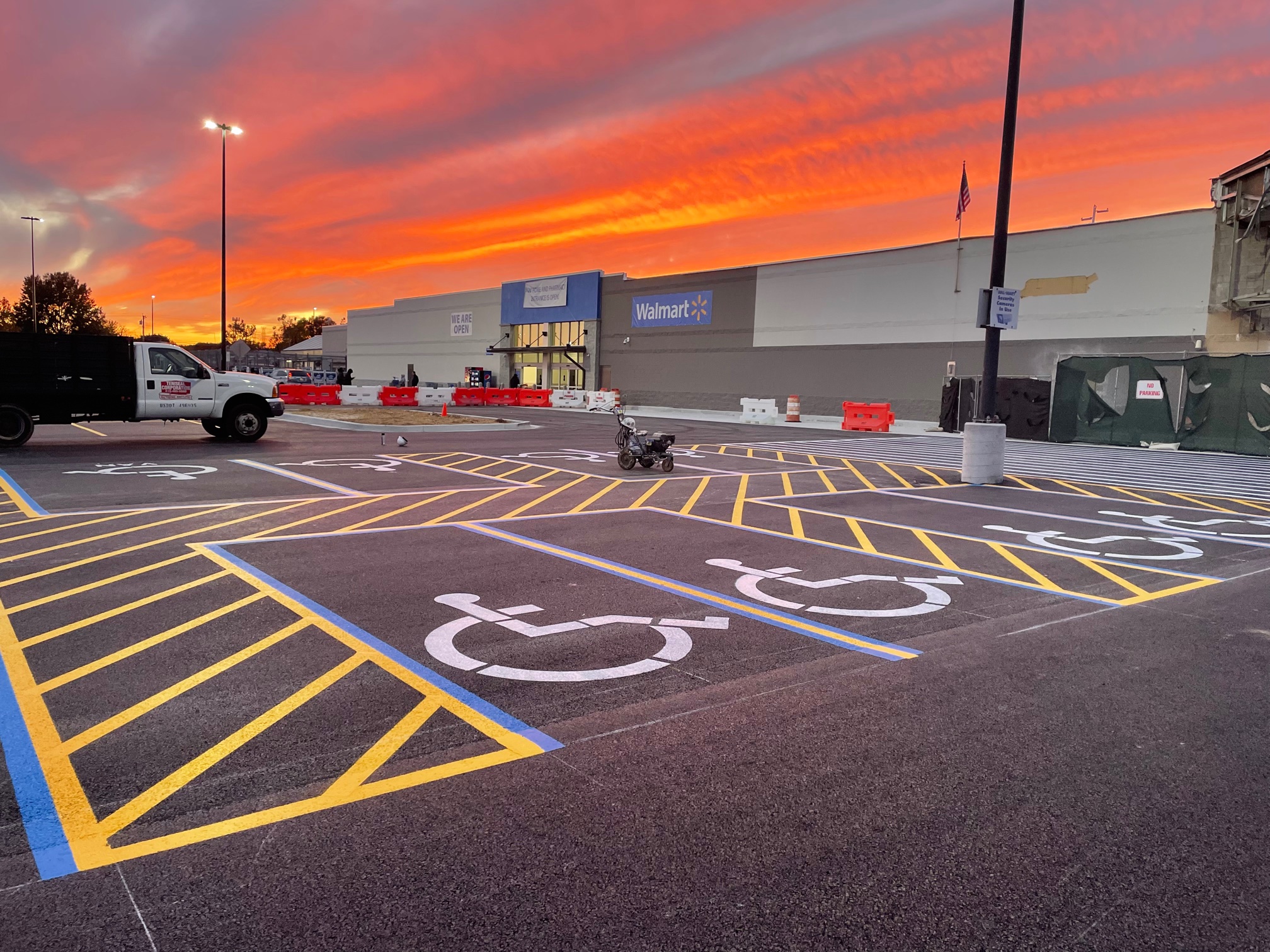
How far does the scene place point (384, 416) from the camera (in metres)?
30.0

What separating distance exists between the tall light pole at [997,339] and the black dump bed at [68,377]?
693 inches

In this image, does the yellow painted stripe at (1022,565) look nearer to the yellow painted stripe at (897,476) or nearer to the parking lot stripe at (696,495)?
the parking lot stripe at (696,495)

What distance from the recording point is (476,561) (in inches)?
321

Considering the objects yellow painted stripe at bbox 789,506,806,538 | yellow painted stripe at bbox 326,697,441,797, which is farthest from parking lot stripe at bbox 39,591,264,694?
yellow painted stripe at bbox 789,506,806,538

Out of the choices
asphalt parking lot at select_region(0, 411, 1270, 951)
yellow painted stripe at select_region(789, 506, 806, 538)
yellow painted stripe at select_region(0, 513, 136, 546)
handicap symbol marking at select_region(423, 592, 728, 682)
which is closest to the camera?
asphalt parking lot at select_region(0, 411, 1270, 951)

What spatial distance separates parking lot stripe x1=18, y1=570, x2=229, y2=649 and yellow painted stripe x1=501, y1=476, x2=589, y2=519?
13.8ft

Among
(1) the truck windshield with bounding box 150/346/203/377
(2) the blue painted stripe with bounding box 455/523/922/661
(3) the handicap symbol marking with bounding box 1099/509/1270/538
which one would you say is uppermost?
(1) the truck windshield with bounding box 150/346/203/377

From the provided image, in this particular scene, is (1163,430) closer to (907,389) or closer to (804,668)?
(907,389)

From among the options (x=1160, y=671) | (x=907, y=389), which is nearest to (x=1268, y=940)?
(x=1160, y=671)

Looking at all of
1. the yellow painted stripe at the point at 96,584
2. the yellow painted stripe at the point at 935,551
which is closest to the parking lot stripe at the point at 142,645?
the yellow painted stripe at the point at 96,584

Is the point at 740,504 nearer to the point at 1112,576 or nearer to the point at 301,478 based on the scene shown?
the point at 1112,576

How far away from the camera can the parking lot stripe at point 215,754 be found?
3348mm

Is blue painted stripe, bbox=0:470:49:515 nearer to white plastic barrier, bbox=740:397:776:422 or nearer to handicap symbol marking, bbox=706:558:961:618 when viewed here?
handicap symbol marking, bbox=706:558:961:618

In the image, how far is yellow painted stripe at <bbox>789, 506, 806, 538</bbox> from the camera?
32.8 feet
